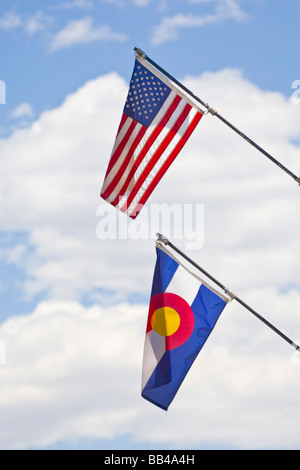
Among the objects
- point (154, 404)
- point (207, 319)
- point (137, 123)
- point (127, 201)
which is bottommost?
point (154, 404)

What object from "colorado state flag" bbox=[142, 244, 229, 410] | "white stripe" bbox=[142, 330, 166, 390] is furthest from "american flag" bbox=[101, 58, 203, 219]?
"white stripe" bbox=[142, 330, 166, 390]

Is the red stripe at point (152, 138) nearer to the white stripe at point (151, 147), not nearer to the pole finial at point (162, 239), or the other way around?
the white stripe at point (151, 147)

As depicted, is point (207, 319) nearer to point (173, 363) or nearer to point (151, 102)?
point (173, 363)

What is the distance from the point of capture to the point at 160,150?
35031 millimetres

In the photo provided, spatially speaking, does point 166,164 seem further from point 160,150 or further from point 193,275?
point 193,275

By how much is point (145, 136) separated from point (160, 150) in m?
0.75

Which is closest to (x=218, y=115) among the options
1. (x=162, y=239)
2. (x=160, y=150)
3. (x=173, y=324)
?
(x=160, y=150)

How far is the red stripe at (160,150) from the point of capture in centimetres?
3494

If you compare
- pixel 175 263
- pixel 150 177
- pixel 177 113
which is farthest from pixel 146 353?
pixel 177 113

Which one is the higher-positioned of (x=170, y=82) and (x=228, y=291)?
(x=170, y=82)

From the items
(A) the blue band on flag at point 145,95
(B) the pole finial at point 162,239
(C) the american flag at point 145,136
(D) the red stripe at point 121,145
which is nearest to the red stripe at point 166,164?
(C) the american flag at point 145,136

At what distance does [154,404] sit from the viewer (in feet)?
110

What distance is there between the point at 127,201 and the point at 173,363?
565cm

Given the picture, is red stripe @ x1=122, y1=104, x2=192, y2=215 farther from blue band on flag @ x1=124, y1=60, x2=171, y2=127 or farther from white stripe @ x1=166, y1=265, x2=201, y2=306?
white stripe @ x1=166, y1=265, x2=201, y2=306
